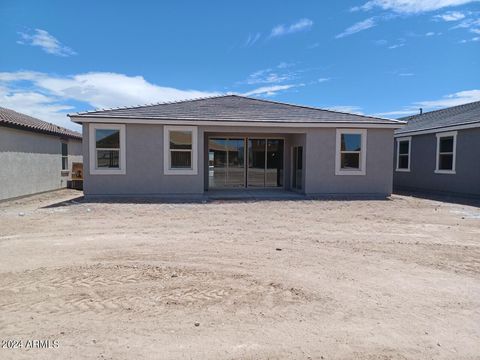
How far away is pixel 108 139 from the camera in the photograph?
13711mm

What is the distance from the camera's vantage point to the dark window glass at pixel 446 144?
16.9 m

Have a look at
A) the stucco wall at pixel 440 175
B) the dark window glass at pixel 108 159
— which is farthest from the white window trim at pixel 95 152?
the stucco wall at pixel 440 175

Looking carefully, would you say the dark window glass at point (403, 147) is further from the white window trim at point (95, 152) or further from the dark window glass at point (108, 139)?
the dark window glass at point (108, 139)

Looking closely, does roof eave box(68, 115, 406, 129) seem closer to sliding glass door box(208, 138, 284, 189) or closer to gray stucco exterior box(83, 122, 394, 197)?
gray stucco exterior box(83, 122, 394, 197)

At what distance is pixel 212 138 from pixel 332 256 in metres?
11.2

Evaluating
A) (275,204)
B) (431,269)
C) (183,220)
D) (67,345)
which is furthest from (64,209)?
(431,269)

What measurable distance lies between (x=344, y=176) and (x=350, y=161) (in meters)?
0.69

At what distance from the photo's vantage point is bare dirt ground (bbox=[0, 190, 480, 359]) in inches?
137

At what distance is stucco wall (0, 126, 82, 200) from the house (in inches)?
106

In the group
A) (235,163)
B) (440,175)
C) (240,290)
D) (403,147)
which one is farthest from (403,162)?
(240,290)

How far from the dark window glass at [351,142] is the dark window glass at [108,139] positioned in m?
8.96

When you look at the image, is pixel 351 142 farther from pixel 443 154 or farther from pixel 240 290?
pixel 240 290

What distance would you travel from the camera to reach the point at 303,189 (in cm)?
1543

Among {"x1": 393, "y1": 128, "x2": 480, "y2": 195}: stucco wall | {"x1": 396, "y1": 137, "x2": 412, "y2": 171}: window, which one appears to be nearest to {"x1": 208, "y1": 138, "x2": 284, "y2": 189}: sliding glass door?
{"x1": 393, "y1": 128, "x2": 480, "y2": 195}: stucco wall
